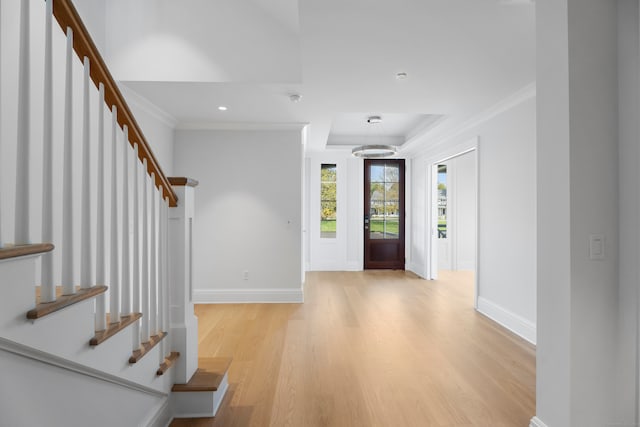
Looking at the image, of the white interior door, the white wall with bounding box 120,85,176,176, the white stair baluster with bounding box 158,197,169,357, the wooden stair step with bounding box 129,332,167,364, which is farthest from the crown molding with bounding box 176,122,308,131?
the white interior door

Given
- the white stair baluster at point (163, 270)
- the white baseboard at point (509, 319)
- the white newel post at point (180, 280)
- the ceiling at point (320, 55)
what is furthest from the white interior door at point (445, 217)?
the white stair baluster at point (163, 270)

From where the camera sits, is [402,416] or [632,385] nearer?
[632,385]

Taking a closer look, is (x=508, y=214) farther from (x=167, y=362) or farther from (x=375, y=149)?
(x=167, y=362)

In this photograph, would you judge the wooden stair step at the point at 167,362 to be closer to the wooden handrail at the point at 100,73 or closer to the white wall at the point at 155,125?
the wooden handrail at the point at 100,73

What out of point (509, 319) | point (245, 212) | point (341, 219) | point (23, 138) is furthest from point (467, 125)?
point (23, 138)

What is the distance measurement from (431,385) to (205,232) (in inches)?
136

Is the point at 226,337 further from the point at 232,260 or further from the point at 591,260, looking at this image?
the point at 591,260

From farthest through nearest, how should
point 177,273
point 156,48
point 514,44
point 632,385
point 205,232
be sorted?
point 205,232, point 156,48, point 514,44, point 177,273, point 632,385

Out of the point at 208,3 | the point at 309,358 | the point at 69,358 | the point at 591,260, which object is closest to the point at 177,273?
the point at 69,358

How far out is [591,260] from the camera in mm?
1671

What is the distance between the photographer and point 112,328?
143 cm

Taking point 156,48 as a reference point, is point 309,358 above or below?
below

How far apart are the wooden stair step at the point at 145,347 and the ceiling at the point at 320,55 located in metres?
2.02

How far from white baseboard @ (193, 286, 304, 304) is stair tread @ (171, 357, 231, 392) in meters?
2.42
